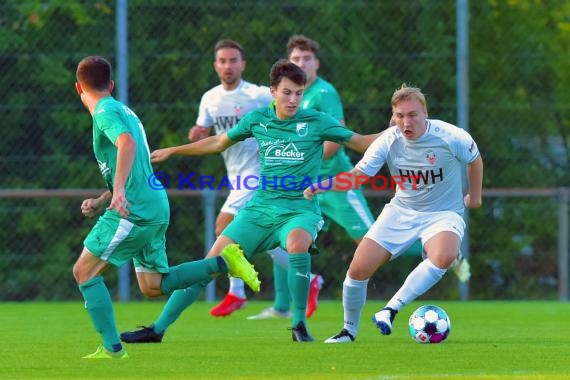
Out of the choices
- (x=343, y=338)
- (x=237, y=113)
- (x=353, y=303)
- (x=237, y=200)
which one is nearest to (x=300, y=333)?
(x=343, y=338)

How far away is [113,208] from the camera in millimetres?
7477

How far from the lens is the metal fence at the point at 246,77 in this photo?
46.0ft

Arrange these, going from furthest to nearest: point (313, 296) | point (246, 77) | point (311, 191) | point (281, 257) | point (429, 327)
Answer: point (246, 77) → point (313, 296) → point (281, 257) → point (429, 327) → point (311, 191)

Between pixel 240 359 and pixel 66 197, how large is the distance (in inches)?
259

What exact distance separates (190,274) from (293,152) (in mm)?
1356

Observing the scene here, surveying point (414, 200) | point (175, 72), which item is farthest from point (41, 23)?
point (414, 200)

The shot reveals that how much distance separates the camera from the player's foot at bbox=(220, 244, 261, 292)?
8.32 metres

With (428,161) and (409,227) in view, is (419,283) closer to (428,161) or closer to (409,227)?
(409,227)

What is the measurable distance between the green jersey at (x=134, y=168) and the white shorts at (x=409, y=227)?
1.63m

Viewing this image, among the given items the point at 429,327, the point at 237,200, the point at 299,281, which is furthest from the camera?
the point at 237,200

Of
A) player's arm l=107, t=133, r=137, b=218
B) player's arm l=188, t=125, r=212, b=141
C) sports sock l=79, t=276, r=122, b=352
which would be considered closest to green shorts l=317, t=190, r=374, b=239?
player's arm l=188, t=125, r=212, b=141

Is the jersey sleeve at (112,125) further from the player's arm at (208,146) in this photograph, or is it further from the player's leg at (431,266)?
the player's leg at (431,266)

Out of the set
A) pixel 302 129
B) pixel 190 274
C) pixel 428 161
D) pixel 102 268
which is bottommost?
pixel 190 274

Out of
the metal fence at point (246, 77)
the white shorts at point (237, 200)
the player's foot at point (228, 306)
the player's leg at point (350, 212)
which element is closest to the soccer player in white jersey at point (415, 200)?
the white shorts at point (237, 200)
